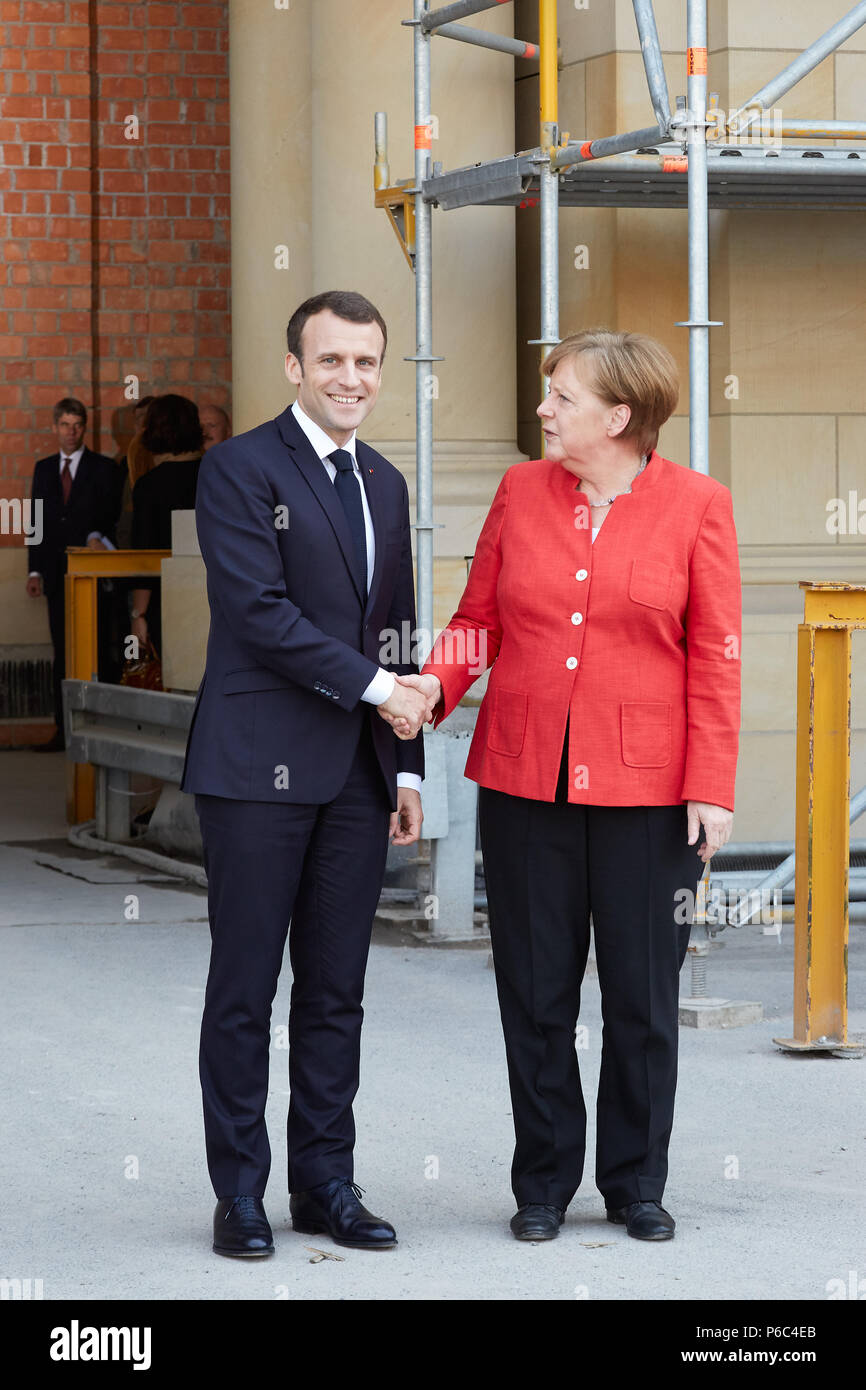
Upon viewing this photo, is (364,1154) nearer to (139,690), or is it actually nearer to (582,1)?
(139,690)

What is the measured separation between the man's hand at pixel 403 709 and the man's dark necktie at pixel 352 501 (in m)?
0.21

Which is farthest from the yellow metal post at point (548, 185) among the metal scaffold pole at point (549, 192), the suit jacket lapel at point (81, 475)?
the suit jacket lapel at point (81, 475)

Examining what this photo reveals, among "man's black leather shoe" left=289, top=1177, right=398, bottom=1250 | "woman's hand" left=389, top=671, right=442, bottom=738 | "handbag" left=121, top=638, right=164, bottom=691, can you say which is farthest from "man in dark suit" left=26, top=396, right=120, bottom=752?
"man's black leather shoe" left=289, top=1177, right=398, bottom=1250

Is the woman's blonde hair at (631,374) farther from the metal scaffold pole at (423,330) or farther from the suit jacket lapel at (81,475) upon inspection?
the suit jacket lapel at (81,475)

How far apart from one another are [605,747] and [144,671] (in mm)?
5827

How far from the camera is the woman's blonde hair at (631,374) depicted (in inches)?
152

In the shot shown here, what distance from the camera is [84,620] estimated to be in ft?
31.0

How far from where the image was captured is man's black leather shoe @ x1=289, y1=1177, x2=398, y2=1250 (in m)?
3.83

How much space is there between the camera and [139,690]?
27.5 ft

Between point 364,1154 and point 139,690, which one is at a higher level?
point 139,690

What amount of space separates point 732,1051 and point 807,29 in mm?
3913

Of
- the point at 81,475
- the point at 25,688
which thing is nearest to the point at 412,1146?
the point at 81,475
